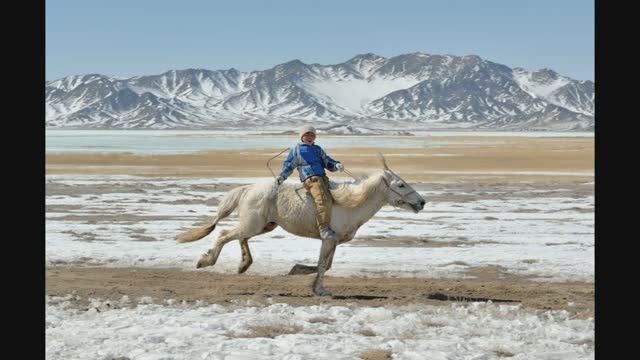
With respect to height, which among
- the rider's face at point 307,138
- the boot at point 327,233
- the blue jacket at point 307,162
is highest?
the rider's face at point 307,138

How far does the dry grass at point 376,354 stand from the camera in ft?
23.6

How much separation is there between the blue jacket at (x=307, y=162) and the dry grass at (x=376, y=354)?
3436mm

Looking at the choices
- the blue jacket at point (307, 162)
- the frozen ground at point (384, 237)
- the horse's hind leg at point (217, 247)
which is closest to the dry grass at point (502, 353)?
the blue jacket at point (307, 162)

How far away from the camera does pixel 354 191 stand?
10633 mm

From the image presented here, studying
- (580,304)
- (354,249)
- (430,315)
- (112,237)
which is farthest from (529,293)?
(112,237)

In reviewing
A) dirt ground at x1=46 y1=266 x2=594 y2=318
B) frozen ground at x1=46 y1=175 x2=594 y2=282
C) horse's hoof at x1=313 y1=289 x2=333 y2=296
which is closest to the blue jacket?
horse's hoof at x1=313 y1=289 x2=333 y2=296

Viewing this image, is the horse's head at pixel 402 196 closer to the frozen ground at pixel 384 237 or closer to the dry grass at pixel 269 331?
the frozen ground at pixel 384 237

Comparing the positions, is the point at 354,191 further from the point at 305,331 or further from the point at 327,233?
the point at 305,331

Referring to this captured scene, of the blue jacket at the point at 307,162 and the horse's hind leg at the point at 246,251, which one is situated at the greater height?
the blue jacket at the point at 307,162

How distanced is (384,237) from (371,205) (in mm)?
6628

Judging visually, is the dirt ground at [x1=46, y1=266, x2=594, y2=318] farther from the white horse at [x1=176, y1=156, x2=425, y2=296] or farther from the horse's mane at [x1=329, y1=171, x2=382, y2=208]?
the horse's mane at [x1=329, y1=171, x2=382, y2=208]

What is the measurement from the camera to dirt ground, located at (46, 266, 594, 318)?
391 inches

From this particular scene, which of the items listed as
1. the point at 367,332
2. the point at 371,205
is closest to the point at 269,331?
the point at 367,332

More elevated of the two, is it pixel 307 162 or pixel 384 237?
pixel 307 162
